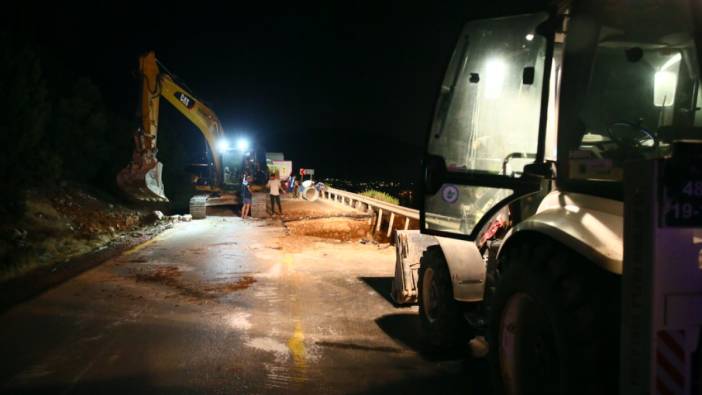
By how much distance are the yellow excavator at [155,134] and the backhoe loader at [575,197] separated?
16.4 m

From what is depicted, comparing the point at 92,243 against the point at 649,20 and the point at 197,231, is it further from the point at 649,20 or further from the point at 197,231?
the point at 649,20

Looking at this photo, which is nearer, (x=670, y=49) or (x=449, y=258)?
(x=670, y=49)

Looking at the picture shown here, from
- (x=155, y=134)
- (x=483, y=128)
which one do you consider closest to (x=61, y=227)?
(x=155, y=134)

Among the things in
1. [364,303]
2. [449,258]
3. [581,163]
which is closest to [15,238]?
[364,303]

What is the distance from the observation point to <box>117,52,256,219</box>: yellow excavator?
20.4 meters

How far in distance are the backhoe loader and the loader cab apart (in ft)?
0.03

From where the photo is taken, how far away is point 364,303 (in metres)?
8.18

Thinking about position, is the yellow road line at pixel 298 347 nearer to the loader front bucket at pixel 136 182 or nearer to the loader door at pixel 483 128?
the loader door at pixel 483 128

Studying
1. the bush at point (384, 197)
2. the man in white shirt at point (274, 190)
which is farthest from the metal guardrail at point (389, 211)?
the man in white shirt at point (274, 190)

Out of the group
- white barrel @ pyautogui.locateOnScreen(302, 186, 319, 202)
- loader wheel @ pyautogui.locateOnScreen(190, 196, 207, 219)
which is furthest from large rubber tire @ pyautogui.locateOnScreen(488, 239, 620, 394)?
white barrel @ pyautogui.locateOnScreen(302, 186, 319, 202)

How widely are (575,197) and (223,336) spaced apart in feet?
14.4

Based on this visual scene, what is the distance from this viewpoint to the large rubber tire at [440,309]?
550cm

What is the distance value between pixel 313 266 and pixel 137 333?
16.3 feet

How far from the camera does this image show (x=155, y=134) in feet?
71.5
